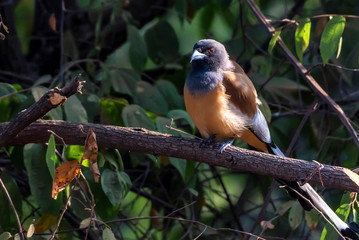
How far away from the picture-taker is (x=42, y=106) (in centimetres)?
243

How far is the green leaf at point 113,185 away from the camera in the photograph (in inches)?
115

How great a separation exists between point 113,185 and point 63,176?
0.45 m

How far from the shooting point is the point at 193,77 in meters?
3.44

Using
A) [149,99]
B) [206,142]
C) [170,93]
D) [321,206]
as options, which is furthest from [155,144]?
[170,93]

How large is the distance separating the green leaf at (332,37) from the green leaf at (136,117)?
3.37ft

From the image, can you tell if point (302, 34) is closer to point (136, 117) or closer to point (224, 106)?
point (224, 106)

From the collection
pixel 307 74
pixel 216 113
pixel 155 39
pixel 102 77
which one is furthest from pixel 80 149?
pixel 155 39

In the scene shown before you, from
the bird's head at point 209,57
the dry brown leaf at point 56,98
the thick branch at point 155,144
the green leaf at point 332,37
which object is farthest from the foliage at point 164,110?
the dry brown leaf at point 56,98

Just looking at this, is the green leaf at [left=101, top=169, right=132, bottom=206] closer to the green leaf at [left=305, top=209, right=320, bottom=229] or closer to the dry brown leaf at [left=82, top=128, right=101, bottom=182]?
the dry brown leaf at [left=82, top=128, right=101, bottom=182]

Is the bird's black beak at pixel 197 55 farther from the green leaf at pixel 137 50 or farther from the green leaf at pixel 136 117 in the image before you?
the green leaf at pixel 137 50

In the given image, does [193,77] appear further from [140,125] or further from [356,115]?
[356,115]

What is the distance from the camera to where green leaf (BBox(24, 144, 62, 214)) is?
9.81ft

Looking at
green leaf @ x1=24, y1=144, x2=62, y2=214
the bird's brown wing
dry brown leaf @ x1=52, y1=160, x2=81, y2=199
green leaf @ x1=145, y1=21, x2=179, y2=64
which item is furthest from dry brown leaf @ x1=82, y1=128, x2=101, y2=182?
green leaf @ x1=145, y1=21, x2=179, y2=64

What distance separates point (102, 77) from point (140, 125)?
0.77 metres
